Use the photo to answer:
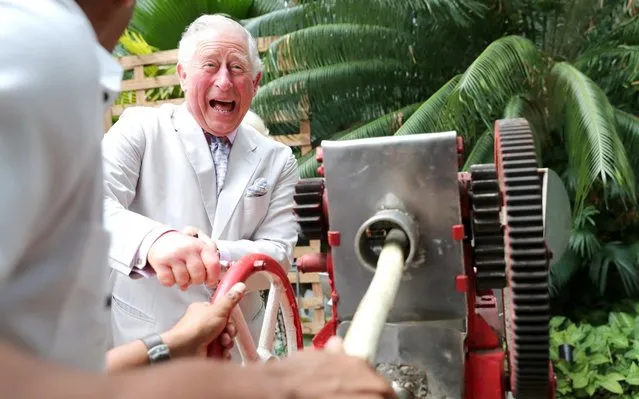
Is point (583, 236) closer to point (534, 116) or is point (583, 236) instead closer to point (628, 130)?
point (628, 130)

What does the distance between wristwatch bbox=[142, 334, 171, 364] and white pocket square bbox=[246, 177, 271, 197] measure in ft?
2.45

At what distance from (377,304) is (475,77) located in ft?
10.6

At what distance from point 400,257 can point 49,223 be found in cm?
67

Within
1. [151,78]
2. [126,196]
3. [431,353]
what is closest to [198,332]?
[431,353]

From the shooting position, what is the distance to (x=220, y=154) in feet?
6.16

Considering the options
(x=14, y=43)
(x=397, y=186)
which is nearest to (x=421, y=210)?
(x=397, y=186)

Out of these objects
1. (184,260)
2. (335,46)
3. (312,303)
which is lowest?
(312,303)

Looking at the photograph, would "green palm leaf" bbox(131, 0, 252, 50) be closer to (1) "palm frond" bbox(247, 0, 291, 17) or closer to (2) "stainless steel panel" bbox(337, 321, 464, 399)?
(1) "palm frond" bbox(247, 0, 291, 17)

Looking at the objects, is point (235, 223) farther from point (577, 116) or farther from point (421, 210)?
point (577, 116)

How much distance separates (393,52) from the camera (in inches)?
187

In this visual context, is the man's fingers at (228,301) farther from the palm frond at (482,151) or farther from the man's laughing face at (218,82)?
the palm frond at (482,151)

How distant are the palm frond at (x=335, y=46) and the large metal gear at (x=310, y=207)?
3270 mm

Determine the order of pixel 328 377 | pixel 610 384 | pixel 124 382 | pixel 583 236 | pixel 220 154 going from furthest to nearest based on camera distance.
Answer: pixel 583 236, pixel 610 384, pixel 220 154, pixel 328 377, pixel 124 382

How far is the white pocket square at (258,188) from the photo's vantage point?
180 centimetres
